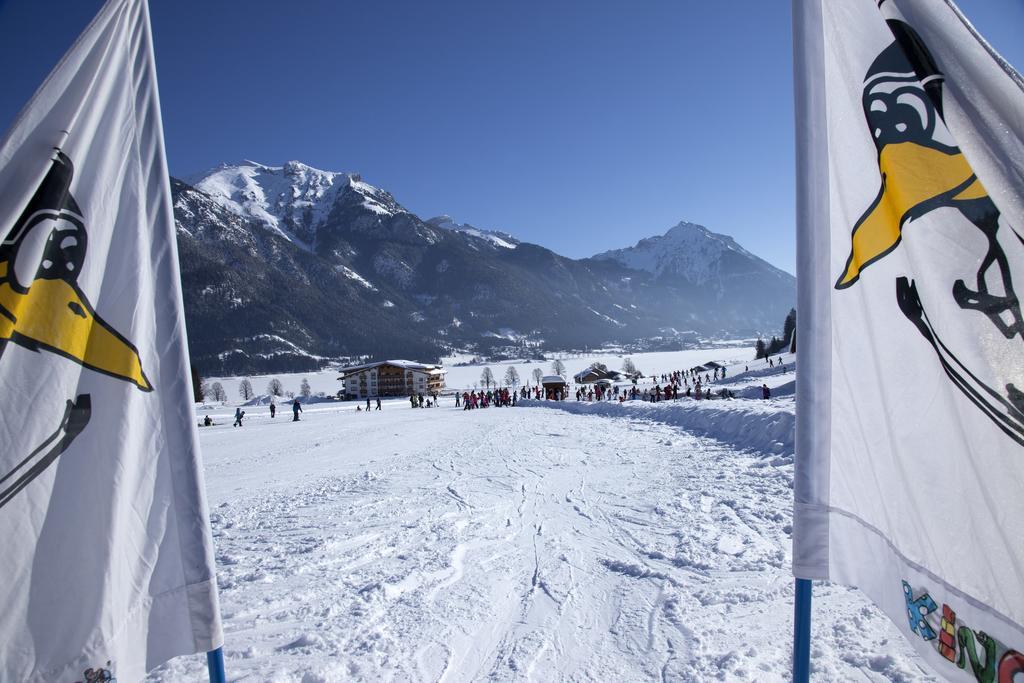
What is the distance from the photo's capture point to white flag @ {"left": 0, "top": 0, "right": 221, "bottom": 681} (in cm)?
166

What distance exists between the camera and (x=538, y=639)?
3861 millimetres

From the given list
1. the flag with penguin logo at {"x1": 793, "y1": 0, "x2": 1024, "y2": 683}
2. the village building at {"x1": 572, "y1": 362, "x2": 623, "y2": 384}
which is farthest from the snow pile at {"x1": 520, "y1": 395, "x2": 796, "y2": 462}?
the village building at {"x1": 572, "y1": 362, "x2": 623, "y2": 384}

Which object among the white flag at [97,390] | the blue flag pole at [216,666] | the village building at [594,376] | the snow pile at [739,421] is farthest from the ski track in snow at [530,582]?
the village building at [594,376]

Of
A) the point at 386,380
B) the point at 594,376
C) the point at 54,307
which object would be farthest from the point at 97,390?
the point at 386,380

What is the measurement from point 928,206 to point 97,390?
3.06m

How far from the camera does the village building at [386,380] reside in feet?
273

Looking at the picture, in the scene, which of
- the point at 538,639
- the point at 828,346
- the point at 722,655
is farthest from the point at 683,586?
the point at 828,346

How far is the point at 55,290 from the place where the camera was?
1762 mm

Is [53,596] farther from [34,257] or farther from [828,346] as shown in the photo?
[828,346]

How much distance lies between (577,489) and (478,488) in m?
1.91

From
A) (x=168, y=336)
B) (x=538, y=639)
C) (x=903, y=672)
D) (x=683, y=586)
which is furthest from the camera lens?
(x=683, y=586)

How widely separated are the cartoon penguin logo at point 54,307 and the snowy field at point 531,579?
2742 millimetres

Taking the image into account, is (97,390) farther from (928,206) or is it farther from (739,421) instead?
(739,421)

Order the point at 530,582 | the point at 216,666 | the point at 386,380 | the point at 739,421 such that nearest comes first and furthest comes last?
the point at 216,666 → the point at 530,582 → the point at 739,421 → the point at 386,380
